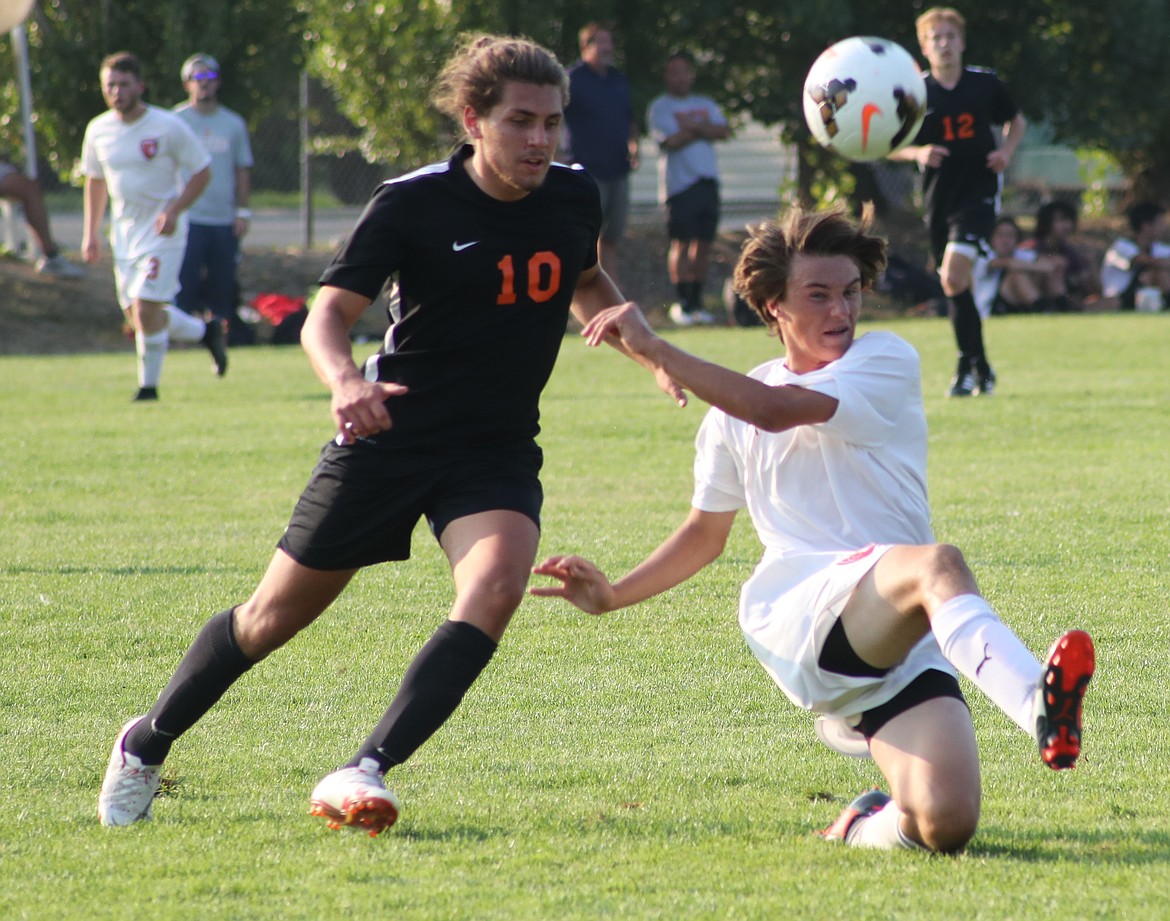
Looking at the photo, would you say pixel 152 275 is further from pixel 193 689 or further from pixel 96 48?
pixel 96 48

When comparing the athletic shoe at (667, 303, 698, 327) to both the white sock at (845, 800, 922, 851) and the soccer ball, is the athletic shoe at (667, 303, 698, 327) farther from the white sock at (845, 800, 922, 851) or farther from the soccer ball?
the white sock at (845, 800, 922, 851)

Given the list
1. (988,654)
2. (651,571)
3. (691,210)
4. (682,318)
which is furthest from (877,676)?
(691,210)

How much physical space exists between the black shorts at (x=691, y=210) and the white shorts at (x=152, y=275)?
7796 millimetres

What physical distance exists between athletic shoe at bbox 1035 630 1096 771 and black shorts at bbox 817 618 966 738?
58 cm

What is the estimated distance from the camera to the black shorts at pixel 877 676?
364 cm

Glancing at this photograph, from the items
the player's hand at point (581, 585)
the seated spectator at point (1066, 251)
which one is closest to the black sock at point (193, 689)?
the player's hand at point (581, 585)

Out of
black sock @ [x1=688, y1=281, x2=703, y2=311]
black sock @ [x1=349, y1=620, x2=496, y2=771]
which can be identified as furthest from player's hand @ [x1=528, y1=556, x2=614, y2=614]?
black sock @ [x1=688, y1=281, x2=703, y2=311]

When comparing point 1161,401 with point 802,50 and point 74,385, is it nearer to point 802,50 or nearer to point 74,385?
point 74,385

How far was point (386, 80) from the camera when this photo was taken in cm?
2111

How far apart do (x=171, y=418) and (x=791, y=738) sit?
26.3 feet

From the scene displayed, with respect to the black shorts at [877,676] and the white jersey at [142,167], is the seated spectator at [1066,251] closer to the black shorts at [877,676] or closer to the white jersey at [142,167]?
the white jersey at [142,167]

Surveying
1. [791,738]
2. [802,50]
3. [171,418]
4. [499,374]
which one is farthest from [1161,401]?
[802,50]

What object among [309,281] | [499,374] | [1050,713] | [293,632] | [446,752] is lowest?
[309,281]

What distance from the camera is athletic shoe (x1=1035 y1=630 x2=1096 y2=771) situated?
10.2 feet
